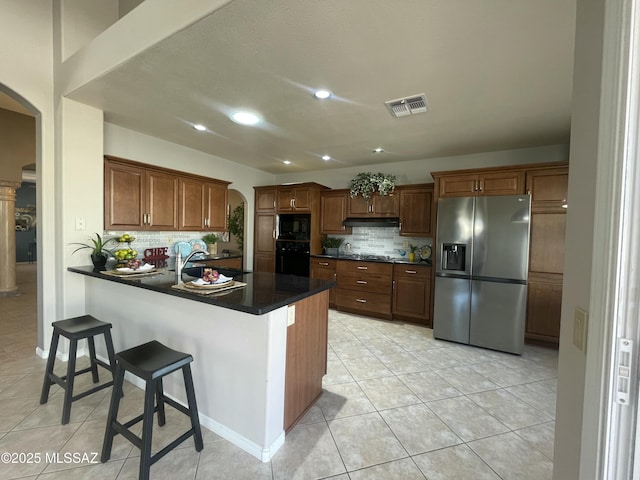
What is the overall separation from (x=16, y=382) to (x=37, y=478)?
1.37 meters

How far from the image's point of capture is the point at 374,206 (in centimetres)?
468

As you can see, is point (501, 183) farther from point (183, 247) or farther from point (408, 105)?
point (183, 247)

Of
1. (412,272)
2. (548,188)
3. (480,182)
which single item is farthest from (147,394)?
(548,188)

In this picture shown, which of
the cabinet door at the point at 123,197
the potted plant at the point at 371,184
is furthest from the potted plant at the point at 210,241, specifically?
the potted plant at the point at 371,184

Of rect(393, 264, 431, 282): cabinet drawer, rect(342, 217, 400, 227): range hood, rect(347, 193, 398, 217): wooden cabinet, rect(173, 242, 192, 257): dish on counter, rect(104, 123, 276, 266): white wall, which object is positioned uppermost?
rect(104, 123, 276, 266): white wall

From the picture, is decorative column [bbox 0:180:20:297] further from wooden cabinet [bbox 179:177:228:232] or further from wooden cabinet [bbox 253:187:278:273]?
wooden cabinet [bbox 253:187:278:273]

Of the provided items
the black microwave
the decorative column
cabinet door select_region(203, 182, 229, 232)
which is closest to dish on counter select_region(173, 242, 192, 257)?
cabinet door select_region(203, 182, 229, 232)

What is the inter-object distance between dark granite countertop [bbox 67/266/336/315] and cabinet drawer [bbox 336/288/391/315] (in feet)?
7.66

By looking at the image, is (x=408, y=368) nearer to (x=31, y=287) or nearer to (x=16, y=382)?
(x=16, y=382)

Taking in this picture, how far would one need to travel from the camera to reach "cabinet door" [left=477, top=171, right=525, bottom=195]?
3328 mm

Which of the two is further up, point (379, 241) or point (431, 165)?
point (431, 165)

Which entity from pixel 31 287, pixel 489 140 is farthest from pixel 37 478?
pixel 31 287

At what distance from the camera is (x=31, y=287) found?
578 centimetres

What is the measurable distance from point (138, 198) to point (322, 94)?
8.80ft
